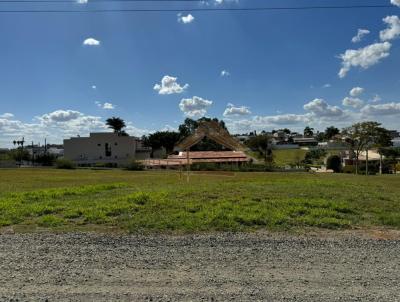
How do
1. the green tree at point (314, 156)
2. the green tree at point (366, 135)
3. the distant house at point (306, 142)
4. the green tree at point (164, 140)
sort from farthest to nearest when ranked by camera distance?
the distant house at point (306, 142) < the green tree at point (164, 140) < the green tree at point (314, 156) < the green tree at point (366, 135)

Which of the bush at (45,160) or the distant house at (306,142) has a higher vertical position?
the distant house at (306,142)

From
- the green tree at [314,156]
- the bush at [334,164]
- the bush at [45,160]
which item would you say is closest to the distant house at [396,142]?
the green tree at [314,156]

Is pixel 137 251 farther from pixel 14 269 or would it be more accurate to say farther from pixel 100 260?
pixel 14 269

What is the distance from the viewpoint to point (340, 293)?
4.86 metres

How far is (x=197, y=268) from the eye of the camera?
19.2 feet

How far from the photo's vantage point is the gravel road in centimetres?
487

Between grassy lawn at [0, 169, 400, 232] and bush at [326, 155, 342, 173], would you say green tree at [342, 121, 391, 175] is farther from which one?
grassy lawn at [0, 169, 400, 232]

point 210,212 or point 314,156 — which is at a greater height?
point 314,156

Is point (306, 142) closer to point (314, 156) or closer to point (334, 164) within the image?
point (314, 156)

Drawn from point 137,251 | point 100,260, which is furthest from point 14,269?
point 137,251

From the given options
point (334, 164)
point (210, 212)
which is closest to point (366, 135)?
point (334, 164)

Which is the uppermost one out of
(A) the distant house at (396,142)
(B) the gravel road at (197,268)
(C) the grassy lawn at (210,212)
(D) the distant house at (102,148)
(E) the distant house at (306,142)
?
(E) the distant house at (306,142)

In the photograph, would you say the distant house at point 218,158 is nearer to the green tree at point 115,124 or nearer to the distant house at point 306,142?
the green tree at point 115,124

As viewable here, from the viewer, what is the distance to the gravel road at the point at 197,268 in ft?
16.0
